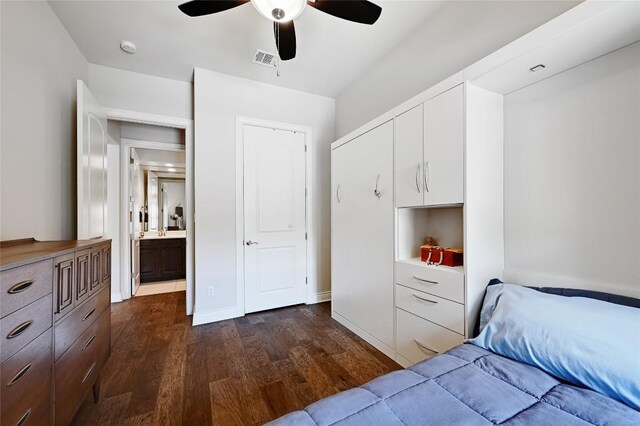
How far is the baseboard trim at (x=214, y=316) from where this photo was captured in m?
2.94

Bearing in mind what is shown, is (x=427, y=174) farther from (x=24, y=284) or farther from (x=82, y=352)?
(x=82, y=352)

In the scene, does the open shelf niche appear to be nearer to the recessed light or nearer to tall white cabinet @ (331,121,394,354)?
tall white cabinet @ (331,121,394,354)

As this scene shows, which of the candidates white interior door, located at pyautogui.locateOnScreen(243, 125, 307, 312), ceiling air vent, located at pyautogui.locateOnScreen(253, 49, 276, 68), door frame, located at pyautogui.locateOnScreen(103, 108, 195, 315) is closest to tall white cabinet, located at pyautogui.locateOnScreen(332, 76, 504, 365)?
white interior door, located at pyautogui.locateOnScreen(243, 125, 307, 312)

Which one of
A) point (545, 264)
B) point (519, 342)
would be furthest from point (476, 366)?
point (545, 264)

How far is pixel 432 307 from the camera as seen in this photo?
1.79 meters

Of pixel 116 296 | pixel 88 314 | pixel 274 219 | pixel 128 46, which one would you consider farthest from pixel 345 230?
pixel 116 296

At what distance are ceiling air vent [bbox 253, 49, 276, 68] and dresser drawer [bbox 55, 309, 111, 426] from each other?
2606 mm

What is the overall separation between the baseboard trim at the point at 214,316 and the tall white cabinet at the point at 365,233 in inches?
46.6

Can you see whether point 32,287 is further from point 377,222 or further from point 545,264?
point 545,264

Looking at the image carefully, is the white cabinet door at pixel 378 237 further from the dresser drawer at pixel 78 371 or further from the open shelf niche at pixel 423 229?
the dresser drawer at pixel 78 371

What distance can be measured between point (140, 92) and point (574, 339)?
4.12 metres

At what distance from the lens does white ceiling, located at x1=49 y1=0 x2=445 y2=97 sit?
2.21 metres

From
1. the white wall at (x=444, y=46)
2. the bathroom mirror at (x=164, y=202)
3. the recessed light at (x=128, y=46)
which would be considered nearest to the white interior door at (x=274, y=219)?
the white wall at (x=444, y=46)

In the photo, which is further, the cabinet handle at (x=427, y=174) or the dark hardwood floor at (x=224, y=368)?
the cabinet handle at (x=427, y=174)
